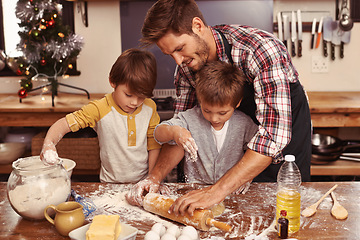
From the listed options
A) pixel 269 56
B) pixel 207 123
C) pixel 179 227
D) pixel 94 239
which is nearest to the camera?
pixel 94 239

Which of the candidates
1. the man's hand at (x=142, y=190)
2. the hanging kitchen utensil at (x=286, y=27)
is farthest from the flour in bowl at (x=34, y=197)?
the hanging kitchen utensil at (x=286, y=27)

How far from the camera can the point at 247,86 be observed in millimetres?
1675

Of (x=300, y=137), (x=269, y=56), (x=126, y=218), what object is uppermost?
(x=269, y=56)

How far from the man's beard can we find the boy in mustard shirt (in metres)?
0.26

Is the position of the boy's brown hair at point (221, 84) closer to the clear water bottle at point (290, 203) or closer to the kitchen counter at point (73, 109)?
the clear water bottle at point (290, 203)

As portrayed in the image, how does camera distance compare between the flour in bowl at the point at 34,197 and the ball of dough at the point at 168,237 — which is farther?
the flour in bowl at the point at 34,197

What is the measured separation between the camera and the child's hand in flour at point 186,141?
4.79 feet

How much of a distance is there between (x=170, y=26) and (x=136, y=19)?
6.11ft

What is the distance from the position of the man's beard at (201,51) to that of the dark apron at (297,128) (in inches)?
3.5

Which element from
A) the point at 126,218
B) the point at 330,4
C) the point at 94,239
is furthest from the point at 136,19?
the point at 94,239

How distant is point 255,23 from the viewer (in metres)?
3.20

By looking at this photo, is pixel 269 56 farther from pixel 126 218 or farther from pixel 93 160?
pixel 93 160

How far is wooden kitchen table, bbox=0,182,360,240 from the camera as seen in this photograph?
1154 mm

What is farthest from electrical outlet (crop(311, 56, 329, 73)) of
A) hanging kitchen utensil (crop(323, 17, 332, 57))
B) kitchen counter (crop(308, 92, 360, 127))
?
kitchen counter (crop(308, 92, 360, 127))
